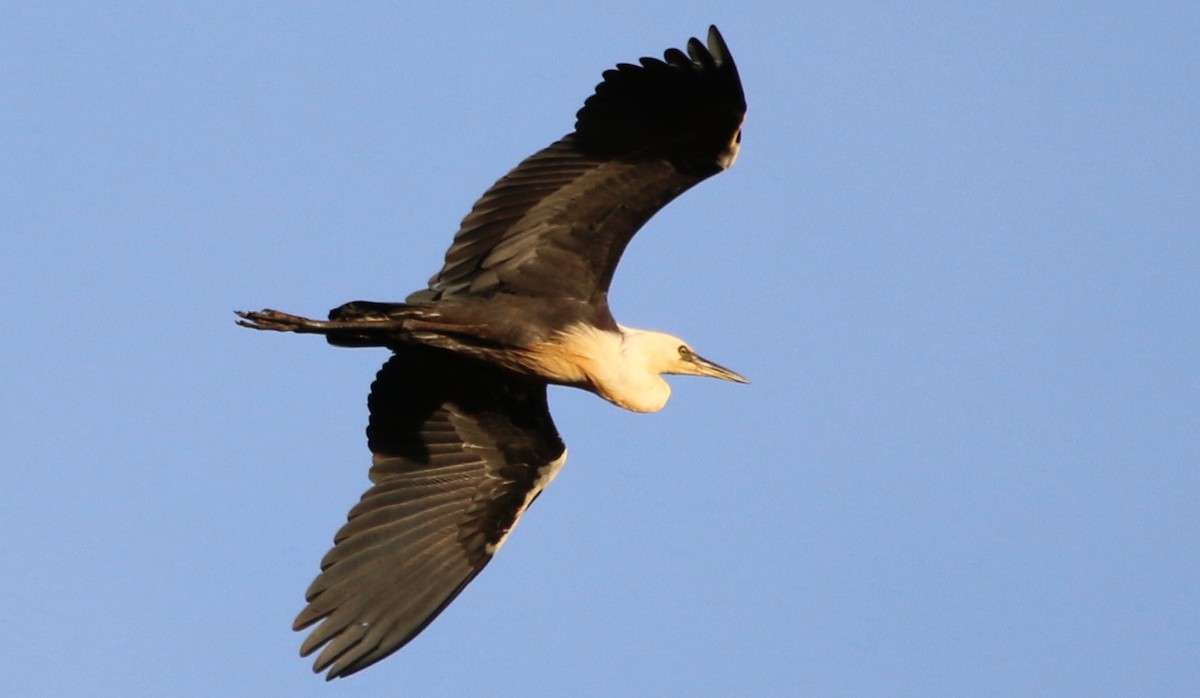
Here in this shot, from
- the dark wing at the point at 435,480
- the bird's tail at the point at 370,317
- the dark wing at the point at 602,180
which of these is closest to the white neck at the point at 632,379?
the dark wing at the point at 602,180

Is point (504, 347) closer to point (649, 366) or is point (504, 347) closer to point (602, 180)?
point (649, 366)

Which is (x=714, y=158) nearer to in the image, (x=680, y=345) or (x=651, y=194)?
(x=651, y=194)

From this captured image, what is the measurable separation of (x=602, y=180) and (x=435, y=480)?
2.48m

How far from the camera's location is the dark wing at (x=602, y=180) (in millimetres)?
11602

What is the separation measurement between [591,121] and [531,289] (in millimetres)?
1159

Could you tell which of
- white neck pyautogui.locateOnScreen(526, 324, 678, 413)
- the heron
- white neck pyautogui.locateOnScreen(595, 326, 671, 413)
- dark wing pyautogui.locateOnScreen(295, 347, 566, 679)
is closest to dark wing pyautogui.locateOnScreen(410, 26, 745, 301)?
the heron

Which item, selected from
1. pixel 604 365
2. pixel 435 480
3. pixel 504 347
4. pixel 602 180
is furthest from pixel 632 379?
pixel 435 480

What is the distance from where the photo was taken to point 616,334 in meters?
12.4

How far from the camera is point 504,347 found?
12.2 m

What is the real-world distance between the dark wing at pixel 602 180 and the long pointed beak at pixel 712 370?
44.0 inches

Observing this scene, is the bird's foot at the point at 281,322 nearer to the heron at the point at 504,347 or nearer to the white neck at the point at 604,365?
the heron at the point at 504,347

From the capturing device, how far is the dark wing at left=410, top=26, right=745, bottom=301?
11.6 metres

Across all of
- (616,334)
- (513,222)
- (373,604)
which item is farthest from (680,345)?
(373,604)

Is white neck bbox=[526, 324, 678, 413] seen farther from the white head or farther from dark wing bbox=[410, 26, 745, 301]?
dark wing bbox=[410, 26, 745, 301]
